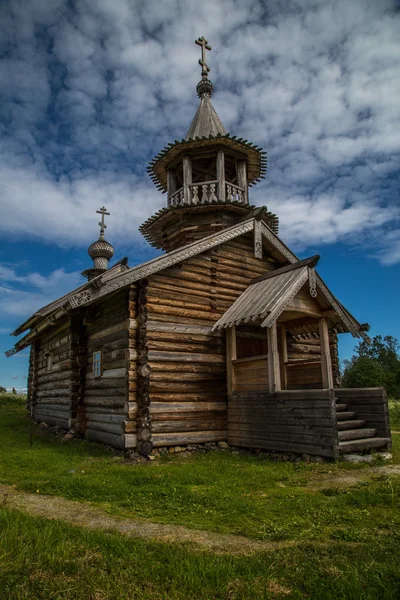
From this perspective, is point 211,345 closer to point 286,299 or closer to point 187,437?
point 187,437

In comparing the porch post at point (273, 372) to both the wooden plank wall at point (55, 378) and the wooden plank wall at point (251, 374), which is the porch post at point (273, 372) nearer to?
the wooden plank wall at point (251, 374)

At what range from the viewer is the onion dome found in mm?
24188

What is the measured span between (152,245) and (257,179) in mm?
5361

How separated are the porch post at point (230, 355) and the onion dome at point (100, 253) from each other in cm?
1303

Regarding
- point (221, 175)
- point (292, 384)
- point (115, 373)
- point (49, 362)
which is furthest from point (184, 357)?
point (49, 362)

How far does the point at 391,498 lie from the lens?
21.4ft

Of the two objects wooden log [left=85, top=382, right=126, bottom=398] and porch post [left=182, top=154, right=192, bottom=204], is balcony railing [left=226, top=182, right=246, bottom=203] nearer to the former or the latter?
porch post [left=182, top=154, right=192, bottom=204]

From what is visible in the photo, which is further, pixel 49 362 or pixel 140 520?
pixel 49 362

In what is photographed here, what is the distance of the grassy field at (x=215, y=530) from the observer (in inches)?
148

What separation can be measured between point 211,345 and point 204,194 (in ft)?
19.7

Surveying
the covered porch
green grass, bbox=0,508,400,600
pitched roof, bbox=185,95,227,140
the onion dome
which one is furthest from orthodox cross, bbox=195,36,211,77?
green grass, bbox=0,508,400,600

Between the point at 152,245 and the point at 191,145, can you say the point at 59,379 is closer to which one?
the point at 152,245

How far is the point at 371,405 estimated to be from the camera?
36.6ft

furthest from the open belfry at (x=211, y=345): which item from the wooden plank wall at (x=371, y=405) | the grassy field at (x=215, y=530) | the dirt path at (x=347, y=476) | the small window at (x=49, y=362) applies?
the grassy field at (x=215, y=530)
